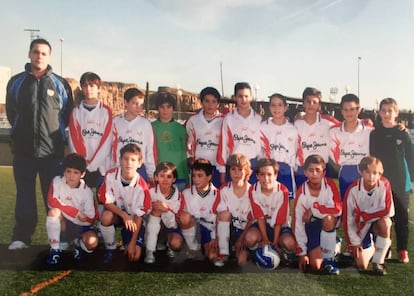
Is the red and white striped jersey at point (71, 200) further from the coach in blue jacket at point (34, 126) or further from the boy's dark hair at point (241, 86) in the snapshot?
the boy's dark hair at point (241, 86)

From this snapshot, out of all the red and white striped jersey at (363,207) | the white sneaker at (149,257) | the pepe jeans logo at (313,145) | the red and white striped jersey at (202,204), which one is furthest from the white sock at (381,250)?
the white sneaker at (149,257)

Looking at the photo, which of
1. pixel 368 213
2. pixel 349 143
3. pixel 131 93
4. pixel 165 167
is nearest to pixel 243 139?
pixel 165 167

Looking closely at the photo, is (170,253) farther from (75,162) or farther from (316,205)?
(316,205)

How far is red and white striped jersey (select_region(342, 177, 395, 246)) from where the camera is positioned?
2.47 metres

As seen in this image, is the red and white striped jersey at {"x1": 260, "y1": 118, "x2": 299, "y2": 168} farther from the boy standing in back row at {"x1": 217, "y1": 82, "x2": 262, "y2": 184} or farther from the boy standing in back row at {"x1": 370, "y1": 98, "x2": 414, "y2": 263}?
the boy standing in back row at {"x1": 370, "y1": 98, "x2": 414, "y2": 263}

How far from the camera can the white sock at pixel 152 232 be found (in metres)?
2.50

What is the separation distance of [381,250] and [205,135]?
4.04ft

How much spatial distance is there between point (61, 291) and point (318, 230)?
145 centimetres

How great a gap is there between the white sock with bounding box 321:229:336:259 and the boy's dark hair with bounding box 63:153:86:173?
4.84 feet

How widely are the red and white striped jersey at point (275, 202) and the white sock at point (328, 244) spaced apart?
237mm

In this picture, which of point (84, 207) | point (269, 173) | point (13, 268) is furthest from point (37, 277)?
point (269, 173)

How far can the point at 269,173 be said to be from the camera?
8.08 feet

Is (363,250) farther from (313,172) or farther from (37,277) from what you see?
(37,277)

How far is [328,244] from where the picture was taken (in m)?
2.44
